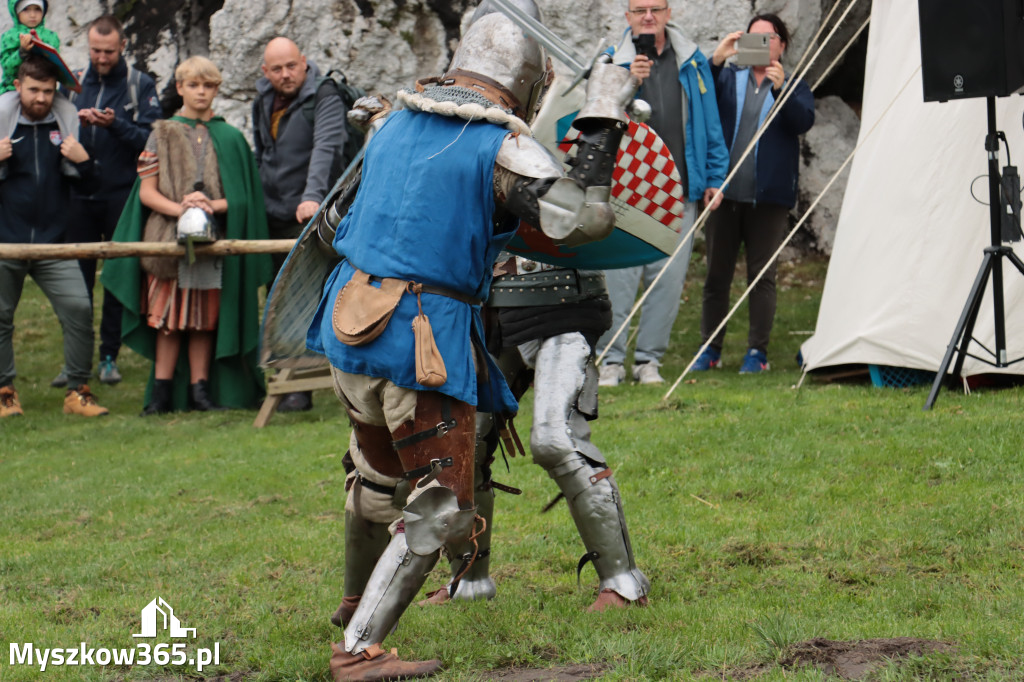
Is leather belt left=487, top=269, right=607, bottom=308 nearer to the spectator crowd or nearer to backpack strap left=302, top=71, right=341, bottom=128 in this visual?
the spectator crowd

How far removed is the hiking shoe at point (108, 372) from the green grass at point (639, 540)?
174cm

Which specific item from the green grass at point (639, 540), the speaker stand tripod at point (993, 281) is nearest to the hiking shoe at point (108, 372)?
the green grass at point (639, 540)

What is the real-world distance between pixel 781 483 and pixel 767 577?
44.5 inches

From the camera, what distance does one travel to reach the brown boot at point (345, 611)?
148 inches

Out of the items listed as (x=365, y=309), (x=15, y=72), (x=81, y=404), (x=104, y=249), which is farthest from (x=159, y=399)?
(x=365, y=309)

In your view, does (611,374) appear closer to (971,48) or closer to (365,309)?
(971,48)

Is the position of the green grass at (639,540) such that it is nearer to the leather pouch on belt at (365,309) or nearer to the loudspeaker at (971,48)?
the leather pouch on belt at (365,309)

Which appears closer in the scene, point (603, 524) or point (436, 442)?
point (436, 442)

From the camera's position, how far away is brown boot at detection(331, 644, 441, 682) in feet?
10.7

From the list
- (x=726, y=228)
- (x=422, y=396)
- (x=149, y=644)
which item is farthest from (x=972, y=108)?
(x=149, y=644)

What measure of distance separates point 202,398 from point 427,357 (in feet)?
17.9

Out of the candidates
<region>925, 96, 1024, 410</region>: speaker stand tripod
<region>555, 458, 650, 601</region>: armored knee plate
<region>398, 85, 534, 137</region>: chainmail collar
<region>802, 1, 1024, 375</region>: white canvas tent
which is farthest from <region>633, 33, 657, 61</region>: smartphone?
<region>398, 85, 534, 137</region>: chainmail collar

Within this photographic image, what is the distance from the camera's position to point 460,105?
3342 mm

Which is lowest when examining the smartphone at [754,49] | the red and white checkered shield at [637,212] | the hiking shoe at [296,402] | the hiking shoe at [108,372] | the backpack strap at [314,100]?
the hiking shoe at [108,372]
